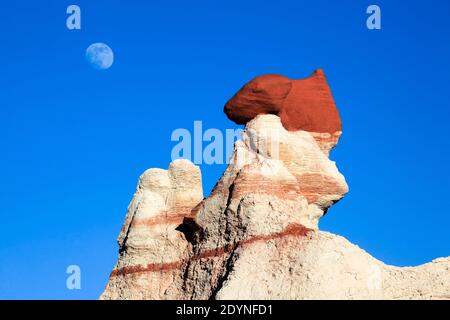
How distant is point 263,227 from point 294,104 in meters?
6.79

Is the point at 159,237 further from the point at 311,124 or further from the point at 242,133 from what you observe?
the point at 311,124

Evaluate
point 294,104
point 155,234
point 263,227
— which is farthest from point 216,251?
point 294,104

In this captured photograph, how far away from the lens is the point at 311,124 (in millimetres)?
36188

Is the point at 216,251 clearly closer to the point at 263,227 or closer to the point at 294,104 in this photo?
the point at 263,227

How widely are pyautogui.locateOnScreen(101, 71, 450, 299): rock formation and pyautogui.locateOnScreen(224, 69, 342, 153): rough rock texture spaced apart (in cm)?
4

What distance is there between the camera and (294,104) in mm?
36031

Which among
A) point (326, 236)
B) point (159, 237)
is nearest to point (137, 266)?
point (159, 237)

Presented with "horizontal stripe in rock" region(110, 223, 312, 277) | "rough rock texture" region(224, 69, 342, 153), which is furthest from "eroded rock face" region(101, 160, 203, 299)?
"rough rock texture" region(224, 69, 342, 153)

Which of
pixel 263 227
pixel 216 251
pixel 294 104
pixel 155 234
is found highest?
pixel 294 104

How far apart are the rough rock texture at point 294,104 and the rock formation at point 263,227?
40 millimetres
